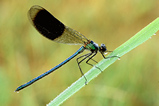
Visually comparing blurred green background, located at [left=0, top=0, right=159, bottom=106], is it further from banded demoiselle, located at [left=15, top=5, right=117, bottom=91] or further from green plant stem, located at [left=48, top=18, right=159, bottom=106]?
green plant stem, located at [left=48, top=18, right=159, bottom=106]

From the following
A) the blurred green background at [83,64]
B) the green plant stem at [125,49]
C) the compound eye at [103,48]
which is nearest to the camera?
the green plant stem at [125,49]

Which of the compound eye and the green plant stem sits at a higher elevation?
the compound eye

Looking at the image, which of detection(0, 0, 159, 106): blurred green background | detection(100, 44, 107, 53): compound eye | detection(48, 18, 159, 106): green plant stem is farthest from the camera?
detection(0, 0, 159, 106): blurred green background

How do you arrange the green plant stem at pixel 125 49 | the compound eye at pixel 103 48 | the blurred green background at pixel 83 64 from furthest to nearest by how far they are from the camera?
the blurred green background at pixel 83 64 → the compound eye at pixel 103 48 → the green plant stem at pixel 125 49

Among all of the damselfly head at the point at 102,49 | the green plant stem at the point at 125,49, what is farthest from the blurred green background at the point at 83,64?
the green plant stem at the point at 125,49

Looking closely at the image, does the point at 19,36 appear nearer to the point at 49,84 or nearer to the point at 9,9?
the point at 9,9

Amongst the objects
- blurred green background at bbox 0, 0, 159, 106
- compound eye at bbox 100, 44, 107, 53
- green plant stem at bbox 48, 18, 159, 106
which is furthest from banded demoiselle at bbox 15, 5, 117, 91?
green plant stem at bbox 48, 18, 159, 106

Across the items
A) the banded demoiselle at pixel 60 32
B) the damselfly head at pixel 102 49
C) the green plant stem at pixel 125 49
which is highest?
the banded demoiselle at pixel 60 32

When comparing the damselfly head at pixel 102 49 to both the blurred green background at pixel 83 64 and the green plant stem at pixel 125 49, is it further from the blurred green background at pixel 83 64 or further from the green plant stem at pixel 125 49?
the green plant stem at pixel 125 49

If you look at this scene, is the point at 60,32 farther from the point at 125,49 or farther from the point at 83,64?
the point at 125,49
